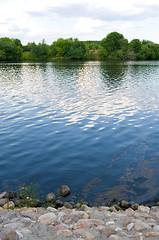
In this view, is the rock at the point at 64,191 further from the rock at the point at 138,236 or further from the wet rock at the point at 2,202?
the rock at the point at 138,236

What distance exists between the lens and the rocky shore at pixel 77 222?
257 inches

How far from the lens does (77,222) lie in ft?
24.3

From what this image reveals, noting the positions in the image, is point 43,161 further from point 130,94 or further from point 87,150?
point 130,94

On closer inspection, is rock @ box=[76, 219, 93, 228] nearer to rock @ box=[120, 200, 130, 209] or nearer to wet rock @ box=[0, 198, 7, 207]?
rock @ box=[120, 200, 130, 209]

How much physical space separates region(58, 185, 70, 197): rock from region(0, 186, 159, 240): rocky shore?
0.64 m

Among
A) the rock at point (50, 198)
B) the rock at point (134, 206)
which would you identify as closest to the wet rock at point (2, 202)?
the rock at point (50, 198)

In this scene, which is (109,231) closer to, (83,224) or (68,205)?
(83,224)

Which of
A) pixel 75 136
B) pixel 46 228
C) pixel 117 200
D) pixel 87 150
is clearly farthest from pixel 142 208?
pixel 75 136

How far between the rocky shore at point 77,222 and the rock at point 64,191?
640 millimetres

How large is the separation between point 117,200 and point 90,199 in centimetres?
124

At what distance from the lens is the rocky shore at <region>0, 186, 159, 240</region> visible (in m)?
6.54

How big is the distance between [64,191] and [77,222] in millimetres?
2900

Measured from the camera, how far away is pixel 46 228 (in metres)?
7.01

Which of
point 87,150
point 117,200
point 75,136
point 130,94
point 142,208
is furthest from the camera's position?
point 130,94
